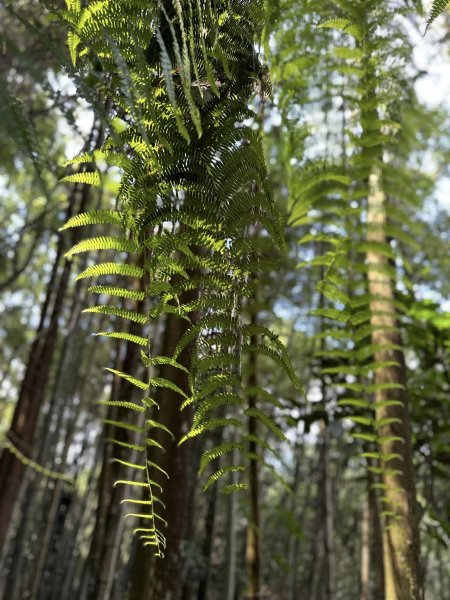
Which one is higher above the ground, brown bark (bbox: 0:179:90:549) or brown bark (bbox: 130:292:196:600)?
brown bark (bbox: 0:179:90:549)

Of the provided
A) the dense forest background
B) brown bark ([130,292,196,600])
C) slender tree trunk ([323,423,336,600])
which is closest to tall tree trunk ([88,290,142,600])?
the dense forest background

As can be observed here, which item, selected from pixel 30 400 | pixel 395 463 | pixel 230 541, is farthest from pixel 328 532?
pixel 395 463

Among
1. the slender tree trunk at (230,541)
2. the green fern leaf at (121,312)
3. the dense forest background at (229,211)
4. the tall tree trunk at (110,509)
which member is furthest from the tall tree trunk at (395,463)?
the slender tree trunk at (230,541)

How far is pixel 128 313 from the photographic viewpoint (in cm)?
66

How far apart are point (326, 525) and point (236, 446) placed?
11.3ft

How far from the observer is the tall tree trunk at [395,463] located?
1.26m

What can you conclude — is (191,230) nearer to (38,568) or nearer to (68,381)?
(38,568)

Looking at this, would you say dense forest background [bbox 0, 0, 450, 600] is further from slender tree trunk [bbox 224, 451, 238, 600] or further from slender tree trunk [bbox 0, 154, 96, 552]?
slender tree trunk [bbox 224, 451, 238, 600]

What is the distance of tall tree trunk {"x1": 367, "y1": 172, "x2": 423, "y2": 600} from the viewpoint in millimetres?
1259

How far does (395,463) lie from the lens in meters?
1.34

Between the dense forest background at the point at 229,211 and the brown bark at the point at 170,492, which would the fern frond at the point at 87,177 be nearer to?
the dense forest background at the point at 229,211

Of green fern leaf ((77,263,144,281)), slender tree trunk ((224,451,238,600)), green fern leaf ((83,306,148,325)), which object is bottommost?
green fern leaf ((83,306,148,325))

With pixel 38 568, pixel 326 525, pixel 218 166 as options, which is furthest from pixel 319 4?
pixel 38 568

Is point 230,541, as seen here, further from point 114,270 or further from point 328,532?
point 114,270
